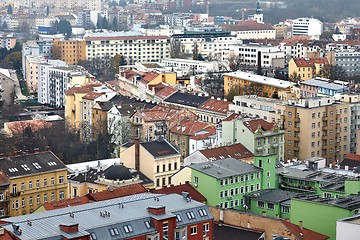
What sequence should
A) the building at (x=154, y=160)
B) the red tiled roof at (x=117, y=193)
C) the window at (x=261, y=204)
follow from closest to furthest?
the red tiled roof at (x=117, y=193) → the window at (x=261, y=204) → the building at (x=154, y=160)

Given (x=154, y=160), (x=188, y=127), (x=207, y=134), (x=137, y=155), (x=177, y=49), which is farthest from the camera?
(x=177, y=49)

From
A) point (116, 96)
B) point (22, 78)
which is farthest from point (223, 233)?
point (22, 78)

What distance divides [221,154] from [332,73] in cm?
2402

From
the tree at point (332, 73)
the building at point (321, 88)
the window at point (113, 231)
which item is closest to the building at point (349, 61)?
the tree at point (332, 73)

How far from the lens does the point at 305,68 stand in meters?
51.0

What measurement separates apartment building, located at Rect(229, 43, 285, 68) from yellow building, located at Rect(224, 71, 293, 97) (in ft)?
36.6

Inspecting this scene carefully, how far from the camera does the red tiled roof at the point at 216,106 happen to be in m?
37.6

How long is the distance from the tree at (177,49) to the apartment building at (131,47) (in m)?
0.78

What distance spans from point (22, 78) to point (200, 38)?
14963 mm

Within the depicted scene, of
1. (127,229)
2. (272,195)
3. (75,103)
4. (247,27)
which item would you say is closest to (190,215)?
(127,229)

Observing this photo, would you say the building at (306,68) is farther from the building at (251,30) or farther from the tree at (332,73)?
the building at (251,30)

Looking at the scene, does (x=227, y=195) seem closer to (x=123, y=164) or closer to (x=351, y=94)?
(x=123, y=164)

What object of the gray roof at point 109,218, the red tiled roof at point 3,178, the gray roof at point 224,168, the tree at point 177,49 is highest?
the gray roof at point 109,218

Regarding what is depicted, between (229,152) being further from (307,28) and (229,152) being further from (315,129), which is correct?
(307,28)
